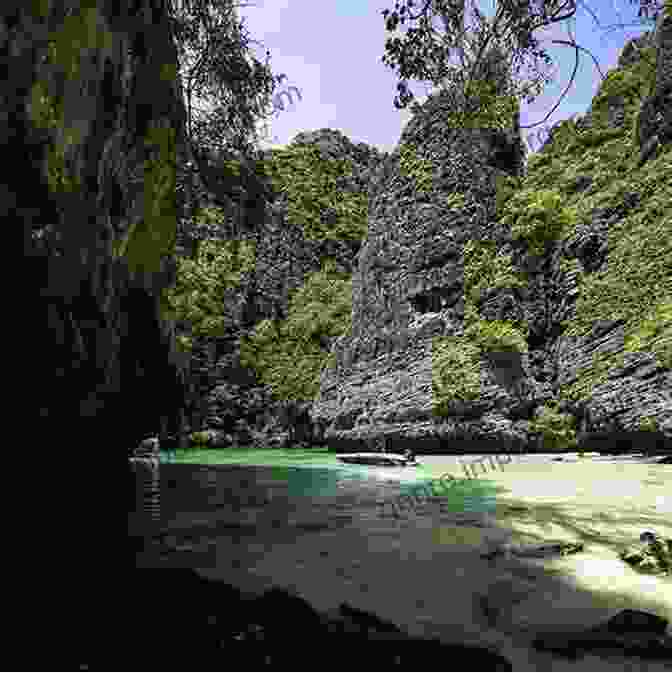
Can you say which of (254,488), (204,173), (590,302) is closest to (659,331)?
(590,302)

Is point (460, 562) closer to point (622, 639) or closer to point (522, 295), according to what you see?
point (622, 639)

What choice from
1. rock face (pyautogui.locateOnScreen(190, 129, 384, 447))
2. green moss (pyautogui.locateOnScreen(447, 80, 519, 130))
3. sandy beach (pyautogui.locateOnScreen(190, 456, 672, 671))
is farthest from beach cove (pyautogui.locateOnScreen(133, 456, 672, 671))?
rock face (pyautogui.locateOnScreen(190, 129, 384, 447))

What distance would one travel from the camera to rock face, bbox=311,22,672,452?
552 inches

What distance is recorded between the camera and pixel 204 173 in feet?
33.4

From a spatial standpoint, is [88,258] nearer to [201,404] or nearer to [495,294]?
[495,294]

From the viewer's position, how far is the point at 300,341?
31.3m

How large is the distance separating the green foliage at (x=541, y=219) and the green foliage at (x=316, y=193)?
62.0 ft

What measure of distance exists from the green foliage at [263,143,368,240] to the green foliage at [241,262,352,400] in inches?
249

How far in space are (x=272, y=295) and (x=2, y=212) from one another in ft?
99.3

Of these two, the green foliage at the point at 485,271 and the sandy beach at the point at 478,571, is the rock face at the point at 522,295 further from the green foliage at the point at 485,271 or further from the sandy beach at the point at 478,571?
the sandy beach at the point at 478,571

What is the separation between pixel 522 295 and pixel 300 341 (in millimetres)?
15875

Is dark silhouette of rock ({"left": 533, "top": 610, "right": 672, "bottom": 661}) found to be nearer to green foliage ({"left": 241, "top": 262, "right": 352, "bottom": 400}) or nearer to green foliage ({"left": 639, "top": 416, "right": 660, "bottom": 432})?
green foliage ({"left": 639, "top": 416, "right": 660, "bottom": 432})

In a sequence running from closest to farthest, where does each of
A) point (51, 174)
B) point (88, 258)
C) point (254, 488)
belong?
point (51, 174)
point (88, 258)
point (254, 488)

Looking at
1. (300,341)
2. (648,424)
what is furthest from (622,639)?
(300,341)
